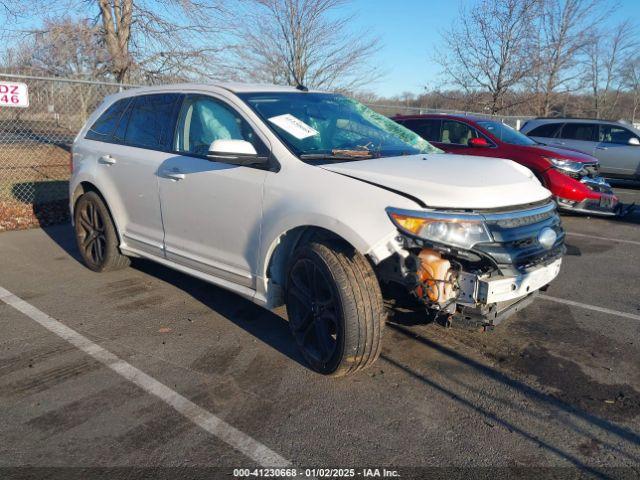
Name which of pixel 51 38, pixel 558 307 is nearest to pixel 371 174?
pixel 558 307

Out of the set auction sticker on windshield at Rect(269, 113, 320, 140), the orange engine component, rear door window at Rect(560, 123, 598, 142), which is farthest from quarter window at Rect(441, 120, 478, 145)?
the orange engine component

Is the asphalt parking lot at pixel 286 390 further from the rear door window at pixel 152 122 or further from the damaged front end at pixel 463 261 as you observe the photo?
the rear door window at pixel 152 122

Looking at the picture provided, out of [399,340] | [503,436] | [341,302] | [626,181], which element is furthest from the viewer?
[626,181]

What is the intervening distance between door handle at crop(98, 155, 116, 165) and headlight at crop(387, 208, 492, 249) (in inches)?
124

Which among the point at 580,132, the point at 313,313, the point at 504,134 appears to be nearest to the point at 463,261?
the point at 313,313

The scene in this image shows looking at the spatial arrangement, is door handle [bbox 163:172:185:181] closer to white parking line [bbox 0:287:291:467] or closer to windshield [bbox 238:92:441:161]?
windshield [bbox 238:92:441:161]

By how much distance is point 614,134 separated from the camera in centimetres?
1287

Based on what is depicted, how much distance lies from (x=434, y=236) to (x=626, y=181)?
41.4 feet

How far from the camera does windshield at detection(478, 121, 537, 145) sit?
9.27 meters

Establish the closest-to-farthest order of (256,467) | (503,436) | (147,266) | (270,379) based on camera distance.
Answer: (256,467) → (503,436) → (270,379) → (147,266)

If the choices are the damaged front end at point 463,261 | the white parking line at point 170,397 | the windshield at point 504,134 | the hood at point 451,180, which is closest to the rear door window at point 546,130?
the windshield at point 504,134

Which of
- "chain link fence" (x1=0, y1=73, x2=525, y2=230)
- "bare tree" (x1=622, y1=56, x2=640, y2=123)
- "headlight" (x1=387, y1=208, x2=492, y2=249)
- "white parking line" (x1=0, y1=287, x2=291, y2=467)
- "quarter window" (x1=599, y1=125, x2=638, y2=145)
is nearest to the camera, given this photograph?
"white parking line" (x1=0, y1=287, x2=291, y2=467)

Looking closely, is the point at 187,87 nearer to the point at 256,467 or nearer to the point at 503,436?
the point at 256,467

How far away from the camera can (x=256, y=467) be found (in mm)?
2613
